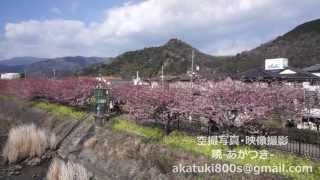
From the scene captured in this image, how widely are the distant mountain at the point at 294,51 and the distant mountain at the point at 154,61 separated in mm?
12781

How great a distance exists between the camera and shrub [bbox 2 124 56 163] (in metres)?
24.6

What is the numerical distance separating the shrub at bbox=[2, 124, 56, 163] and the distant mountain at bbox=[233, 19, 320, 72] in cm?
5014

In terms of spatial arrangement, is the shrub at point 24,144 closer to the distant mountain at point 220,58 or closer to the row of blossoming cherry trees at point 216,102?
the row of blossoming cherry trees at point 216,102

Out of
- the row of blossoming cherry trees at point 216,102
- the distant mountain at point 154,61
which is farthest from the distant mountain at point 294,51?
the row of blossoming cherry trees at point 216,102

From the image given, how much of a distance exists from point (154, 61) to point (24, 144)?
93171mm

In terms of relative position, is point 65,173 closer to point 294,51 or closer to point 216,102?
point 216,102

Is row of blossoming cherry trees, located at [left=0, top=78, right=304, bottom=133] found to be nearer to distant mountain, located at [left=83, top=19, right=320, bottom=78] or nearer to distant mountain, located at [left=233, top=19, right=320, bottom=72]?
distant mountain, located at [left=83, top=19, right=320, bottom=78]

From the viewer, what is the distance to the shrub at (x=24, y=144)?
24.6m

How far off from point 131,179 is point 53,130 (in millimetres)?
15580

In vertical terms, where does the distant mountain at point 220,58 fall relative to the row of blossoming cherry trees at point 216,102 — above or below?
above

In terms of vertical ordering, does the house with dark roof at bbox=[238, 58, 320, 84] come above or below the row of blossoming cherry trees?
above

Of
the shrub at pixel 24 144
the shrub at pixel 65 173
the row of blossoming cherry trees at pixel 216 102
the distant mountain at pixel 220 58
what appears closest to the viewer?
the shrub at pixel 65 173

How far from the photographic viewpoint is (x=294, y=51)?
77.1 m

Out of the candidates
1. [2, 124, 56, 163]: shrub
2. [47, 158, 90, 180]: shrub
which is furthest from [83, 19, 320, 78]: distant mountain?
[47, 158, 90, 180]: shrub
